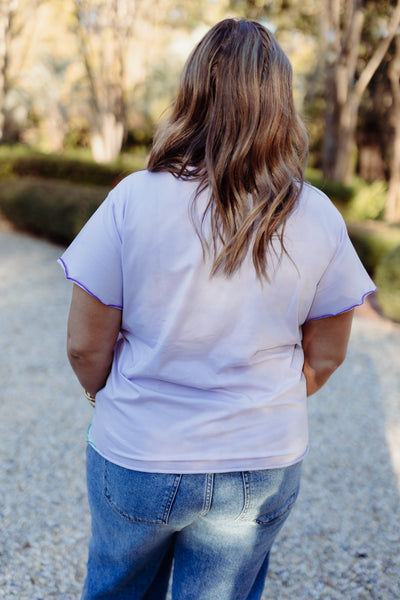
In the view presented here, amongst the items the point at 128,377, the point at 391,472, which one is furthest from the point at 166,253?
the point at 391,472

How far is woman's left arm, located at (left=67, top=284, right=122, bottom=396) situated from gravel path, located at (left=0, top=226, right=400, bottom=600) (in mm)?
1410

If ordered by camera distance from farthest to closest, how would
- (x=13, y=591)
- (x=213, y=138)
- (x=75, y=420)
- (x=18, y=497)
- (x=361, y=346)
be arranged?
(x=361, y=346), (x=75, y=420), (x=18, y=497), (x=13, y=591), (x=213, y=138)

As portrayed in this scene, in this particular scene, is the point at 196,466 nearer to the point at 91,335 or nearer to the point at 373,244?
the point at 91,335

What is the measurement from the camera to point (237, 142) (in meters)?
0.97

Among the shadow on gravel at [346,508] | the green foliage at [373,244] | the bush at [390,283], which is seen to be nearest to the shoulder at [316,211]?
the shadow on gravel at [346,508]

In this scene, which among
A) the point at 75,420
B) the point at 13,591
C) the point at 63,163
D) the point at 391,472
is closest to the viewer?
the point at 13,591

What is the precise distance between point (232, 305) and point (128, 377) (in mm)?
265

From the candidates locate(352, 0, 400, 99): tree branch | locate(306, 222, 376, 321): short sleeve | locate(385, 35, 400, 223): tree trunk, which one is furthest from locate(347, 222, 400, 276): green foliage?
locate(306, 222, 376, 321): short sleeve

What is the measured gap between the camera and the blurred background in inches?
347

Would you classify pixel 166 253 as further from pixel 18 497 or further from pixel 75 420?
pixel 75 420

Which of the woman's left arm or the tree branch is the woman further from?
the tree branch

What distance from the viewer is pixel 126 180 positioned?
101 cm

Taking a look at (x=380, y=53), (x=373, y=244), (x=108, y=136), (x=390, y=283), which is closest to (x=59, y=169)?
(x=108, y=136)

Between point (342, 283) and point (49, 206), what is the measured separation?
810 centimetres
